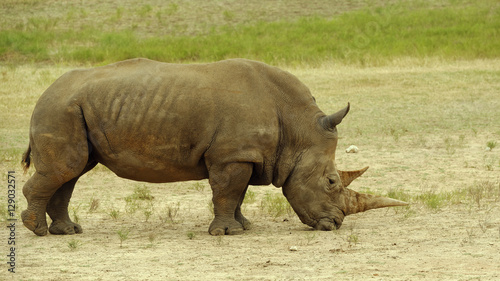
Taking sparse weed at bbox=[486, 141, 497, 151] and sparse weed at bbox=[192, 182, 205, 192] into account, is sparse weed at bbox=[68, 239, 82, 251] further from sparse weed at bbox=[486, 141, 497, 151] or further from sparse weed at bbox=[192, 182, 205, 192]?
sparse weed at bbox=[486, 141, 497, 151]

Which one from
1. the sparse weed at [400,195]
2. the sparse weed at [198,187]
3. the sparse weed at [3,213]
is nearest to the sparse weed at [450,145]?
the sparse weed at [400,195]

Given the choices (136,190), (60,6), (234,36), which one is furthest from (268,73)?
(60,6)

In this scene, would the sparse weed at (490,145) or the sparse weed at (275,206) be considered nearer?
the sparse weed at (275,206)

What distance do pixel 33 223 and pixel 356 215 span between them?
11.9ft

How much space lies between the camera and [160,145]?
302 inches

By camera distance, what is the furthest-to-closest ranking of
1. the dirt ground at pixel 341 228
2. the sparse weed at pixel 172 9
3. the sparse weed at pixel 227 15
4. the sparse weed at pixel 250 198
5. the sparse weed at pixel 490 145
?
the sparse weed at pixel 172 9, the sparse weed at pixel 227 15, the sparse weed at pixel 490 145, the sparse weed at pixel 250 198, the dirt ground at pixel 341 228

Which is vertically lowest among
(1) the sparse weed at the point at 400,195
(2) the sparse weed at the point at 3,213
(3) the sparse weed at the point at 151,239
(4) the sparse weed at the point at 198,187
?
(4) the sparse weed at the point at 198,187

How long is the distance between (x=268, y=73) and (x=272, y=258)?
2.16 meters

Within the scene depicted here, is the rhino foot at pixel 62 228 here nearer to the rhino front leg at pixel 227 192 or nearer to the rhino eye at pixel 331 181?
the rhino front leg at pixel 227 192

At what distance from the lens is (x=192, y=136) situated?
7660 mm

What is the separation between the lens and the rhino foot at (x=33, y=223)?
25.6 ft

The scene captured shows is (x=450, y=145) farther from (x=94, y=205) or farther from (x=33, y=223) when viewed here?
(x=33, y=223)

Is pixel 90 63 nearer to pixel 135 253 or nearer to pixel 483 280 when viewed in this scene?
pixel 135 253

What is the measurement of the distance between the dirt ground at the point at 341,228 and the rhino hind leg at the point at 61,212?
17 cm
